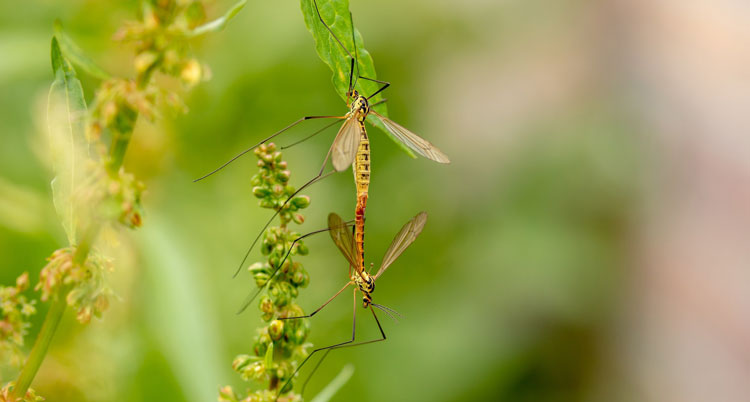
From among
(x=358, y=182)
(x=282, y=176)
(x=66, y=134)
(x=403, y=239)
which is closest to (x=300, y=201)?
(x=282, y=176)

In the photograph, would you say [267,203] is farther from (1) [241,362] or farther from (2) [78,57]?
(2) [78,57]

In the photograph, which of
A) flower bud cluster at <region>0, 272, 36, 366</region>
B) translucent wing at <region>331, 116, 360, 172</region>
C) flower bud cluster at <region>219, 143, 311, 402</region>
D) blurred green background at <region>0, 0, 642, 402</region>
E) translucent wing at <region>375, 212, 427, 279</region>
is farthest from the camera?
blurred green background at <region>0, 0, 642, 402</region>

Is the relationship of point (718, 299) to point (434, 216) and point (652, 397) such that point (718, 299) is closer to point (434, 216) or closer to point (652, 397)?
point (652, 397)

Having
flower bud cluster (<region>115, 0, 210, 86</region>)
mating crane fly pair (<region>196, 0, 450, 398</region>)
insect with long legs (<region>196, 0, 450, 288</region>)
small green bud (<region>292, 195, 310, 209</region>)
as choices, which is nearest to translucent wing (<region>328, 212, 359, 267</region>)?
mating crane fly pair (<region>196, 0, 450, 398</region>)

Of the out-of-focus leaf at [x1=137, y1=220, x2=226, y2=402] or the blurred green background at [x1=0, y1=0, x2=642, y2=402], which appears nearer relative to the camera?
the out-of-focus leaf at [x1=137, y1=220, x2=226, y2=402]

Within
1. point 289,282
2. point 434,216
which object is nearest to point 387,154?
point 434,216

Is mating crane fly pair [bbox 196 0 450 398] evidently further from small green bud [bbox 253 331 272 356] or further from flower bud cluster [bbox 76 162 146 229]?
flower bud cluster [bbox 76 162 146 229]

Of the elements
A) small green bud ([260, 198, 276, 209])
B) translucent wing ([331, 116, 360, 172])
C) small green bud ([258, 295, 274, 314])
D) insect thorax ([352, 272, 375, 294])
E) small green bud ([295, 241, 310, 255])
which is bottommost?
small green bud ([258, 295, 274, 314])
